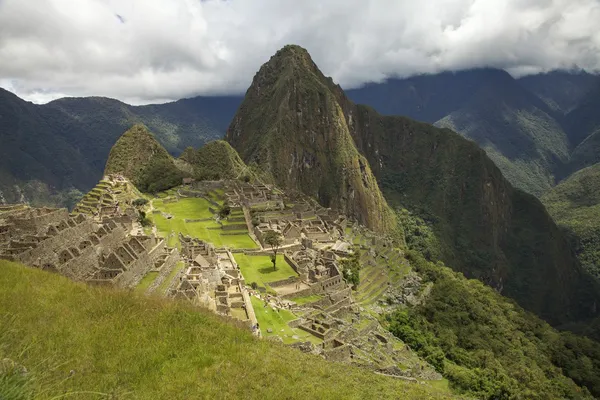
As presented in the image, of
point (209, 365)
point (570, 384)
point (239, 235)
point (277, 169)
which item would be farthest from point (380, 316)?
point (277, 169)

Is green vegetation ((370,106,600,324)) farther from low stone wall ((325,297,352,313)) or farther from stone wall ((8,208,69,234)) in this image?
stone wall ((8,208,69,234))

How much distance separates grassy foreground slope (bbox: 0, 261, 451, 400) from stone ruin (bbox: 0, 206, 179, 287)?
289 inches

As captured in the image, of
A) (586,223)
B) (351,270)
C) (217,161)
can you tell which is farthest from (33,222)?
(586,223)

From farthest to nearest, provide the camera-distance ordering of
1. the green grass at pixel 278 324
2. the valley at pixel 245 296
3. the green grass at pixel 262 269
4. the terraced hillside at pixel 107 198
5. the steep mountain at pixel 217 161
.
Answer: the steep mountain at pixel 217 161, the terraced hillside at pixel 107 198, the green grass at pixel 262 269, the green grass at pixel 278 324, the valley at pixel 245 296

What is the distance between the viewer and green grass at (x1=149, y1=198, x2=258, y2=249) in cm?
4094

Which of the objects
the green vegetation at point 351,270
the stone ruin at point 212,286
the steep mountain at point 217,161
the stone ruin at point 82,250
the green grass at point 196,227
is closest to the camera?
the stone ruin at point 82,250

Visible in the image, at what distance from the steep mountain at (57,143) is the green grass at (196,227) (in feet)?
223

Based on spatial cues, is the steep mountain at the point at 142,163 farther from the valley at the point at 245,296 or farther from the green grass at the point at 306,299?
the green grass at the point at 306,299

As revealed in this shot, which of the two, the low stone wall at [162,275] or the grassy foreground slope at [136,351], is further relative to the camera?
the low stone wall at [162,275]

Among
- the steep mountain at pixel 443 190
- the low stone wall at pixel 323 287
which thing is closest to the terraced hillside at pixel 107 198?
the low stone wall at pixel 323 287

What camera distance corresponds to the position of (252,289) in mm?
28953

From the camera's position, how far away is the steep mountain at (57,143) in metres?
110

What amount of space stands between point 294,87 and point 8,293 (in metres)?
161

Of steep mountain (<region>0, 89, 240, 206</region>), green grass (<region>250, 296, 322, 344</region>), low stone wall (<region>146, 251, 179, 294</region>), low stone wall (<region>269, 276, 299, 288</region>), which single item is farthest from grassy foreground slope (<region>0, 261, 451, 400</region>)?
steep mountain (<region>0, 89, 240, 206</region>)
